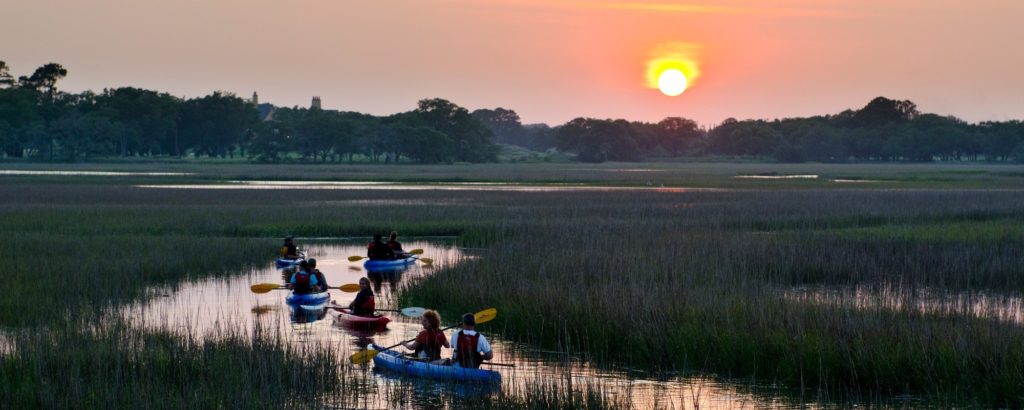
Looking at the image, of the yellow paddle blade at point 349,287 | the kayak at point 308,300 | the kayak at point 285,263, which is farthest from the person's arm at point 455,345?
the kayak at point 285,263

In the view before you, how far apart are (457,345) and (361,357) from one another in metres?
1.58

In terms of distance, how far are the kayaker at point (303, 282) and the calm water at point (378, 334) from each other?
1.57ft

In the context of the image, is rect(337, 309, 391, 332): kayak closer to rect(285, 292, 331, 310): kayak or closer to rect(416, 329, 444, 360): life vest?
rect(285, 292, 331, 310): kayak

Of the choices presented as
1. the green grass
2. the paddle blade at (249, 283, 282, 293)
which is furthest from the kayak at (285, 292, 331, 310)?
the green grass

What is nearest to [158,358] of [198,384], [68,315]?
[198,384]

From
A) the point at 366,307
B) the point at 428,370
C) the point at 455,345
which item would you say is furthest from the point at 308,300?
the point at 455,345

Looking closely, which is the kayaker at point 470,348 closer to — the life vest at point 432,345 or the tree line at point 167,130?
the life vest at point 432,345

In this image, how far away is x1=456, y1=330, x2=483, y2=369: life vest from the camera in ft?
49.8

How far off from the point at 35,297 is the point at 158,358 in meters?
7.33

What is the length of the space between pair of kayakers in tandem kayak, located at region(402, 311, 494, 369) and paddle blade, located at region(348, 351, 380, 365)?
2.14ft

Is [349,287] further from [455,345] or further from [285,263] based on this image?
[455,345]

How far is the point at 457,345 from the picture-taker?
15305 mm

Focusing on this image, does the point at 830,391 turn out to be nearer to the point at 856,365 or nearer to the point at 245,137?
the point at 856,365

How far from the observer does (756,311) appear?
17.7 metres
